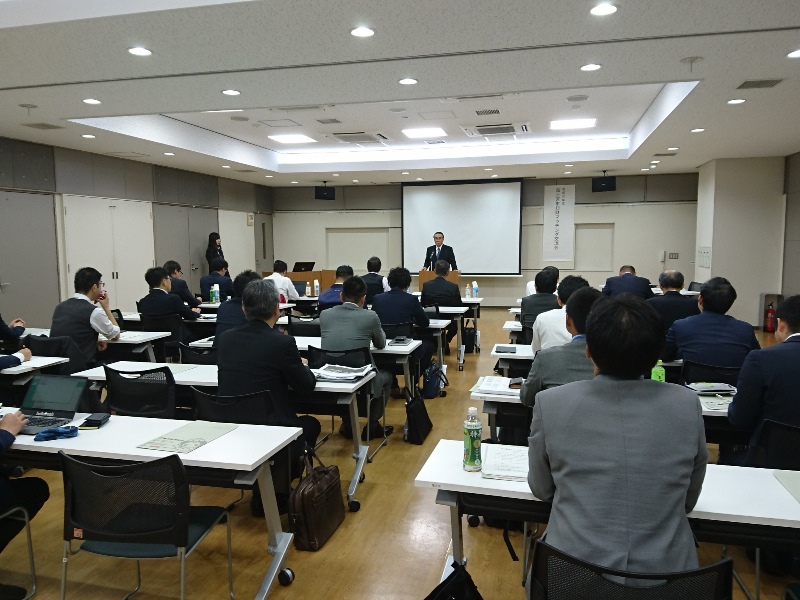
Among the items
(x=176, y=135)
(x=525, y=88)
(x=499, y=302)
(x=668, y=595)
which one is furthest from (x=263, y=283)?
(x=499, y=302)

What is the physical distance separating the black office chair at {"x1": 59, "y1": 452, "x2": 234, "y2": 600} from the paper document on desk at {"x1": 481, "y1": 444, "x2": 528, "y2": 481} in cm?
113

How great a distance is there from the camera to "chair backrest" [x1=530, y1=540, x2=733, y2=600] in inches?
53.4

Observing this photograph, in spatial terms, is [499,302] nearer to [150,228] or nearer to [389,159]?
[389,159]

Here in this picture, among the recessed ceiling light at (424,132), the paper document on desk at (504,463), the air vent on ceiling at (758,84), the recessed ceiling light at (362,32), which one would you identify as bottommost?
the paper document on desk at (504,463)

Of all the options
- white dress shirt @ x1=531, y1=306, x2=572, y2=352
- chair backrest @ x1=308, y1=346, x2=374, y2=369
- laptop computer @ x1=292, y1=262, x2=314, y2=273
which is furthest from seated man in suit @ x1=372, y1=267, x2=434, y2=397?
laptop computer @ x1=292, y1=262, x2=314, y2=273

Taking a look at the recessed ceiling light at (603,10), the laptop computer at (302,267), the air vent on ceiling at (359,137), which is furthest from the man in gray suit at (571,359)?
the laptop computer at (302,267)

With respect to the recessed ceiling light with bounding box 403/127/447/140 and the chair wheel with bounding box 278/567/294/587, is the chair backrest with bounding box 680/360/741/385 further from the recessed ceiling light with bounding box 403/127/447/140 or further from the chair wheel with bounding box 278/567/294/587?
the recessed ceiling light with bounding box 403/127/447/140

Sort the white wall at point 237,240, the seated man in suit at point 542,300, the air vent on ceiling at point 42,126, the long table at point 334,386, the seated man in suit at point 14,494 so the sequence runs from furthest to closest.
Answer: the white wall at point 237,240, the air vent on ceiling at point 42,126, the seated man in suit at point 542,300, the long table at point 334,386, the seated man in suit at point 14,494

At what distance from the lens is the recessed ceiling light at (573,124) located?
8.38 meters

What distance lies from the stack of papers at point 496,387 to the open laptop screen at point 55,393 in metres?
2.04

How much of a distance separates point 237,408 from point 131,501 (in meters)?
0.86

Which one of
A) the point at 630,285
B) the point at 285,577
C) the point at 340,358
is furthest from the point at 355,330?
the point at 630,285

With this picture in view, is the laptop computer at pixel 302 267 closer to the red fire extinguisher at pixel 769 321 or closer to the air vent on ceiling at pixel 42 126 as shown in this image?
the air vent on ceiling at pixel 42 126

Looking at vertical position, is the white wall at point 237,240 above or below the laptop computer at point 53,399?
above
